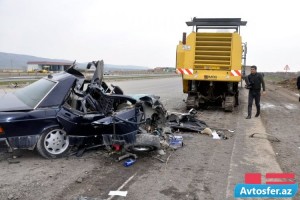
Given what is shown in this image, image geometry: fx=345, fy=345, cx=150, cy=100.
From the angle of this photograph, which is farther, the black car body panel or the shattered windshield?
the shattered windshield

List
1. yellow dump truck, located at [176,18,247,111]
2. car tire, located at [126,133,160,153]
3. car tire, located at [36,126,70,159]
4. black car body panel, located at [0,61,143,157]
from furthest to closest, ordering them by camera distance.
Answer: yellow dump truck, located at [176,18,247,111]
car tire, located at [126,133,160,153]
car tire, located at [36,126,70,159]
black car body panel, located at [0,61,143,157]

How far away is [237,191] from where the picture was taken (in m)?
2.70

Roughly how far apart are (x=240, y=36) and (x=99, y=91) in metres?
8.34

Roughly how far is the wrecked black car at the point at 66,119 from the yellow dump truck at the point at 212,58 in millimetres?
6968

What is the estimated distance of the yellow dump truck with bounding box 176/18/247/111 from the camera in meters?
13.4

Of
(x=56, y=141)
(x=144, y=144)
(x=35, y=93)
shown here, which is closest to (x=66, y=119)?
(x=56, y=141)

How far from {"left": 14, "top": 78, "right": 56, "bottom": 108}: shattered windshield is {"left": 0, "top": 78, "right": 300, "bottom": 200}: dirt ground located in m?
0.97

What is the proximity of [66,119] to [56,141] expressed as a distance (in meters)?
0.43

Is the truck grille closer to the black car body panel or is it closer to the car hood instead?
the black car body panel

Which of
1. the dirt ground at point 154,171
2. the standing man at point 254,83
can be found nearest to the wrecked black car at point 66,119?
the dirt ground at point 154,171

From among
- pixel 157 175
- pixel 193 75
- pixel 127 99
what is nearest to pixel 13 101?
pixel 127 99

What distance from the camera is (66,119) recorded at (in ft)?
20.4

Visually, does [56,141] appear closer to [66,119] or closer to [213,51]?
[66,119]

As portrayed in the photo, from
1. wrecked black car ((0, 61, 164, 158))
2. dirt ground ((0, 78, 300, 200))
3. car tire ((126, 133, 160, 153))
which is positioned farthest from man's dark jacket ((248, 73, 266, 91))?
car tire ((126, 133, 160, 153))
